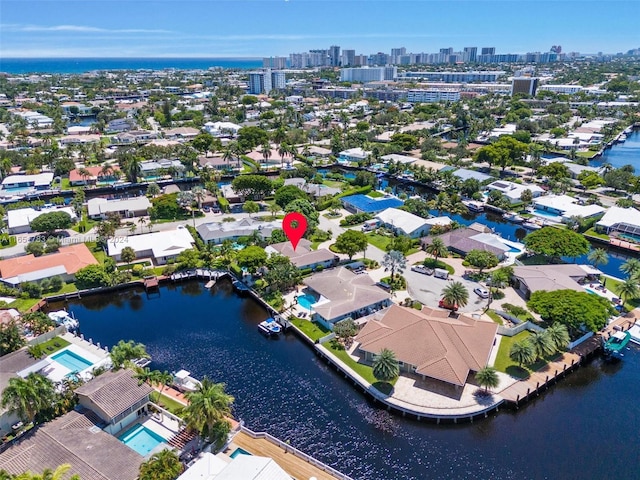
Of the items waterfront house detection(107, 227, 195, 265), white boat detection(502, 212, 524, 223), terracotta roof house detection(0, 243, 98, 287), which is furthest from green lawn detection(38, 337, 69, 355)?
white boat detection(502, 212, 524, 223)

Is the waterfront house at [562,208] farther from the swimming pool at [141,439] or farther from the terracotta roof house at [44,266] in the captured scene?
the terracotta roof house at [44,266]

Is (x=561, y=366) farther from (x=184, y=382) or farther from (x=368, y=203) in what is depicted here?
(x=368, y=203)

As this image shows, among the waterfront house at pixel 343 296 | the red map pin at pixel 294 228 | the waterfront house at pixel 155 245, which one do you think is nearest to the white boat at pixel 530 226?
the waterfront house at pixel 343 296

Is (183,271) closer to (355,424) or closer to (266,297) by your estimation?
(266,297)

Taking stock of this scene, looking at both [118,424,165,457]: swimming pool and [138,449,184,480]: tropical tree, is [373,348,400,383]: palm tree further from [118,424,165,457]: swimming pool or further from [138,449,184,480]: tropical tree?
[118,424,165,457]: swimming pool

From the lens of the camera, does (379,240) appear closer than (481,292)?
No

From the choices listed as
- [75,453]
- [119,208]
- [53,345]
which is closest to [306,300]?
[53,345]
